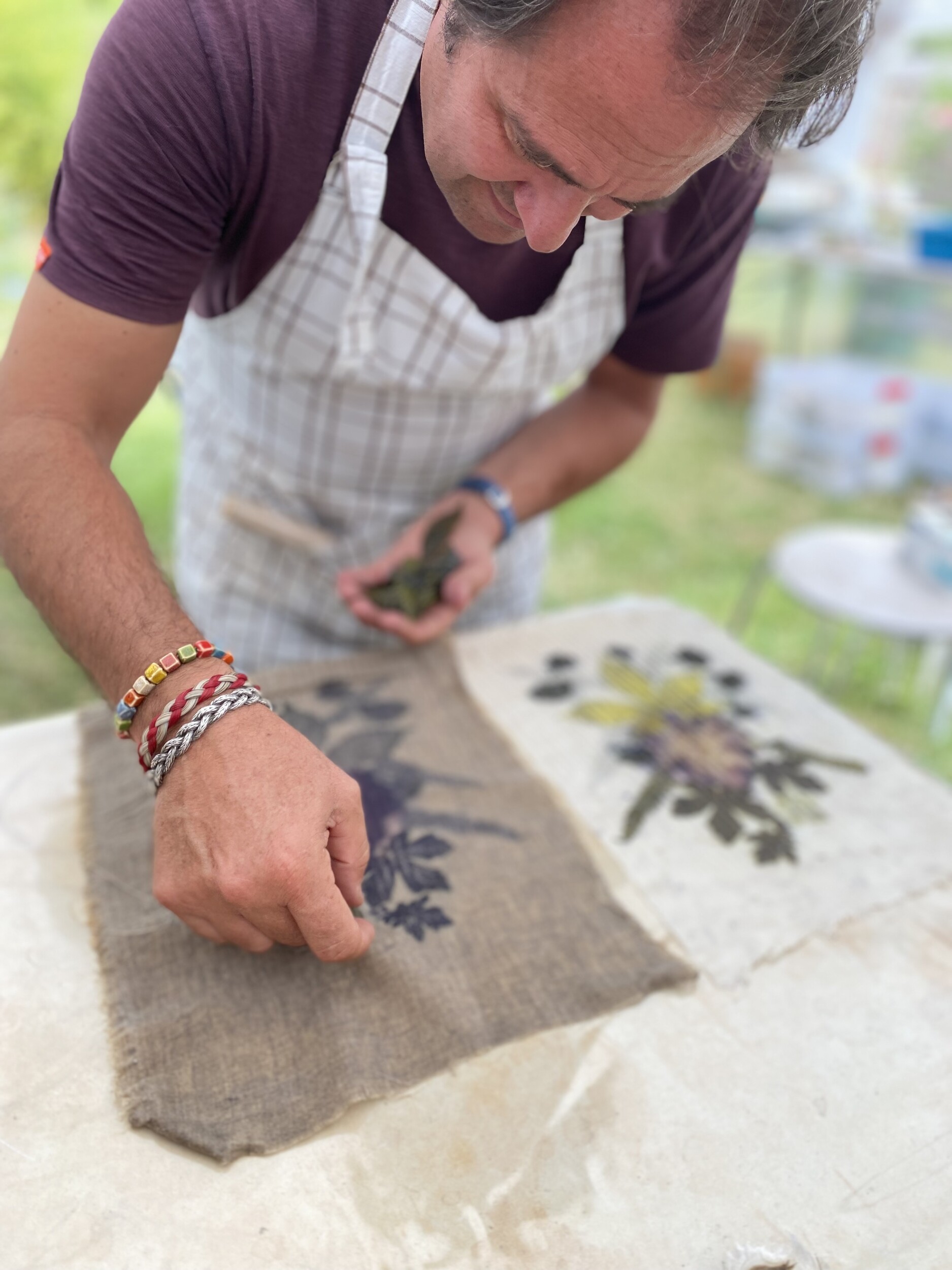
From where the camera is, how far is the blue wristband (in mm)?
1534

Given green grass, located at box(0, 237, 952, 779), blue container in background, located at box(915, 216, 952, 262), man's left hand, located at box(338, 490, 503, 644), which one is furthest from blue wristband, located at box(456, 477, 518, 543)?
blue container in background, located at box(915, 216, 952, 262)

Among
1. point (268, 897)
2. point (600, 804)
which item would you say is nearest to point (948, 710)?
point (600, 804)

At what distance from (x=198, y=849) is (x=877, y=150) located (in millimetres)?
5955

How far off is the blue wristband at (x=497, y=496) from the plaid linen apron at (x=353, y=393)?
0.19 feet

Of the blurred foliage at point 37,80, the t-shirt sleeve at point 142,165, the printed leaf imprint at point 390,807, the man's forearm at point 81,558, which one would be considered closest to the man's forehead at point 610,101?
the t-shirt sleeve at point 142,165

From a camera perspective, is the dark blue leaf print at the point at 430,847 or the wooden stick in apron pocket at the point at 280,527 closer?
the dark blue leaf print at the point at 430,847

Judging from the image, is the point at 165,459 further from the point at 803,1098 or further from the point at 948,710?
the point at 803,1098

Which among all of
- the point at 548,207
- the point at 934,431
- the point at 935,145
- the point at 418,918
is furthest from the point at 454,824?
the point at 935,145

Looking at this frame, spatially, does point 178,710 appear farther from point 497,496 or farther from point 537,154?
point 497,496

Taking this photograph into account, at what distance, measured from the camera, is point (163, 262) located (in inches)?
39.3

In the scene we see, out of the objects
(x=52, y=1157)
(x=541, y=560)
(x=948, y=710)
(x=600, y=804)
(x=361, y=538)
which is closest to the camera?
(x=52, y=1157)

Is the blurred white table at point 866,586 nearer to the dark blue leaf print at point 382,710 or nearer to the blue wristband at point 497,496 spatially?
the blue wristband at point 497,496

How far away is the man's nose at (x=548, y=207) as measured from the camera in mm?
880

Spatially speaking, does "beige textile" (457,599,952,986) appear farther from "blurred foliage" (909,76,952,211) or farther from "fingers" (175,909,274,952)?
"blurred foliage" (909,76,952,211)
